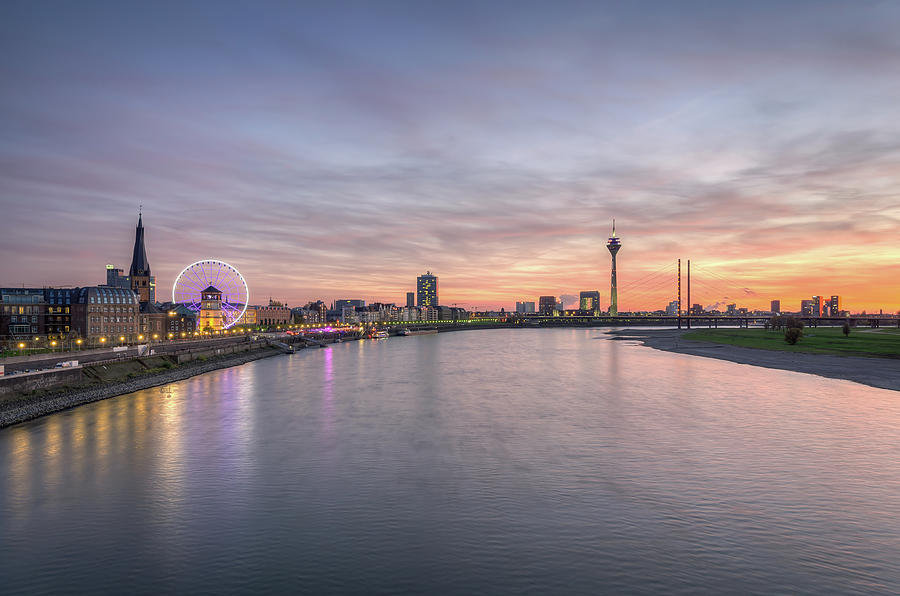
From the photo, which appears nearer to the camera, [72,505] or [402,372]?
[72,505]

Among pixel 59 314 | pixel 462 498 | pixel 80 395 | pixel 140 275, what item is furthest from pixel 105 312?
pixel 462 498

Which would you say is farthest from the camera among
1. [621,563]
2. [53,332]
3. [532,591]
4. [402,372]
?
[53,332]

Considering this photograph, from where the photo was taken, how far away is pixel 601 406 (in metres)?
50.7

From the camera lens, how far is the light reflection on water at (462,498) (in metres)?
17.6

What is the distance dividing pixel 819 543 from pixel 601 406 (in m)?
31.4

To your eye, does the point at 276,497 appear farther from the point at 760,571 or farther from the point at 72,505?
the point at 760,571

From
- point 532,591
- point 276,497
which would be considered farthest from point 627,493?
point 276,497

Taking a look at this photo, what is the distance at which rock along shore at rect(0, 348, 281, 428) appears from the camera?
44.4 m

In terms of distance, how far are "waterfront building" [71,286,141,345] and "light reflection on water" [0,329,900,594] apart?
109203 mm

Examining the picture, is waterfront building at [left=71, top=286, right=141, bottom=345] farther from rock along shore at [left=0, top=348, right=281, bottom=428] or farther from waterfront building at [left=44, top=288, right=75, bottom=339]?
rock along shore at [left=0, top=348, right=281, bottom=428]

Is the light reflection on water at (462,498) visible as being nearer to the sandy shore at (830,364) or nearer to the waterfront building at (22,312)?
the sandy shore at (830,364)

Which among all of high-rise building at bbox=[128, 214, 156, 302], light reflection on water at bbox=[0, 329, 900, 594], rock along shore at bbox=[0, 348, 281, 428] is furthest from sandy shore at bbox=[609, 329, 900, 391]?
high-rise building at bbox=[128, 214, 156, 302]

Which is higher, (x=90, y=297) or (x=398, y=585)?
(x=90, y=297)

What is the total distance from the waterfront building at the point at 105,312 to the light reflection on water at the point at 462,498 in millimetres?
109203
